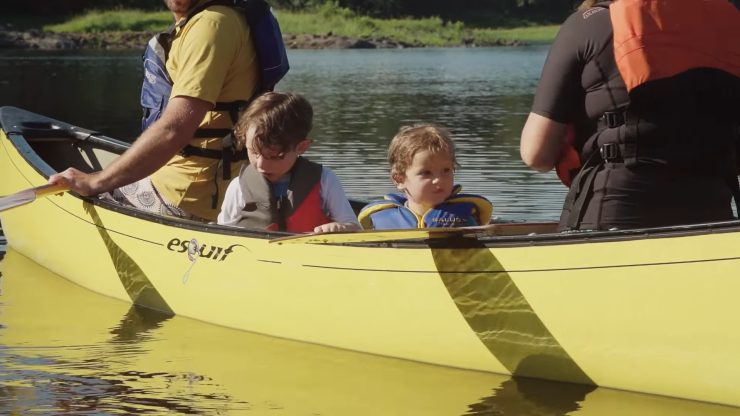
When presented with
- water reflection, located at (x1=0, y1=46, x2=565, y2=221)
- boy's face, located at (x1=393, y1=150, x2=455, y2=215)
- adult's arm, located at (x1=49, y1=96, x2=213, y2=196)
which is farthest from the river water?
adult's arm, located at (x1=49, y1=96, x2=213, y2=196)

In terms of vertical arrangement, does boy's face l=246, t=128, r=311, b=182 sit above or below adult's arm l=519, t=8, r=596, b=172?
below

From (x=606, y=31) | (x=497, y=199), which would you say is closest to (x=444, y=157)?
(x=606, y=31)

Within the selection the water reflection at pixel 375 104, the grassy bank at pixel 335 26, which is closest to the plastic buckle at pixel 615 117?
the water reflection at pixel 375 104

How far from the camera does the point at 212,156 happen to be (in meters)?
5.95

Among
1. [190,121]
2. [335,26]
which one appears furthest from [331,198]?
[335,26]

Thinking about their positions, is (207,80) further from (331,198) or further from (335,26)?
(335,26)

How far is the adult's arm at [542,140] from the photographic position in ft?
14.5

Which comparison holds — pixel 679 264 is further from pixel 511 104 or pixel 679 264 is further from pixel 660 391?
pixel 511 104

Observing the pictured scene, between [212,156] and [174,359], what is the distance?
3.03ft

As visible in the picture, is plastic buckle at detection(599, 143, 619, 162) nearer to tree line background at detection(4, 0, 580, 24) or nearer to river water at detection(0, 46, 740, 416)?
river water at detection(0, 46, 740, 416)

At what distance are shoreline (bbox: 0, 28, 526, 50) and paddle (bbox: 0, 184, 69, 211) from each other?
43985mm

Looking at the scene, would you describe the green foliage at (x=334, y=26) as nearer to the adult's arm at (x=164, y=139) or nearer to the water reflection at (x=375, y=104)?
the water reflection at (x=375, y=104)

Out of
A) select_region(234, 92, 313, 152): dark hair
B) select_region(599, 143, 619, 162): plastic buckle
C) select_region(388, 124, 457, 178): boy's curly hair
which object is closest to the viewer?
select_region(599, 143, 619, 162): plastic buckle

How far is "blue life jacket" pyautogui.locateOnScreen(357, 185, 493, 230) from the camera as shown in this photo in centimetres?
517
